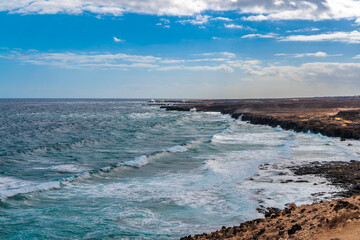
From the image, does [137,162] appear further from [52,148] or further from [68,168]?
[52,148]

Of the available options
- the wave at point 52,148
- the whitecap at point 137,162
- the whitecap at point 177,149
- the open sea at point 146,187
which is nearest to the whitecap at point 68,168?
the open sea at point 146,187

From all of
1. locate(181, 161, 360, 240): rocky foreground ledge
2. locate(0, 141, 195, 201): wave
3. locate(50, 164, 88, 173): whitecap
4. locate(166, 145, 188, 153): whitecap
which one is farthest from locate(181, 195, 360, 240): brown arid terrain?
locate(166, 145, 188, 153): whitecap

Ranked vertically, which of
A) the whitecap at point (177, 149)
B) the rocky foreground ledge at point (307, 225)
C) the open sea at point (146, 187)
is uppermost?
the rocky foreground ledge at point (307, 225)

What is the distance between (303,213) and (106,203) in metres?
9.34

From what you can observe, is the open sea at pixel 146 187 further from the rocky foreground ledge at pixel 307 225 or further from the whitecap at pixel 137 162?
the rocky foreground ledge at pixel 307 225

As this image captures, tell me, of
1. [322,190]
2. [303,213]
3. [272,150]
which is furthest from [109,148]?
[303,213]

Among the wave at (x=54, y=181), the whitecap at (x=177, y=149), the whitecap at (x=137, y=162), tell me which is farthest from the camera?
the whitecap at (x=177, y=149)

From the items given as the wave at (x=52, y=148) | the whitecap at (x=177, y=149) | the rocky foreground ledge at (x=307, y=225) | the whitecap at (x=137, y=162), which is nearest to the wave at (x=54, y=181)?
the whitecap at (x=137, y=162)

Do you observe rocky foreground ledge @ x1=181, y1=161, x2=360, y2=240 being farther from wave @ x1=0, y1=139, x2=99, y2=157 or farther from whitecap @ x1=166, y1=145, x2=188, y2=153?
wave @ x1=0, y1=139, x2=99, y2=157

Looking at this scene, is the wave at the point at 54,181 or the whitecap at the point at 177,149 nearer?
the wave at the point at 54,181

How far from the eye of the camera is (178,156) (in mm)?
30453

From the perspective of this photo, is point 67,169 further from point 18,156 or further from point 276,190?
point 276,190

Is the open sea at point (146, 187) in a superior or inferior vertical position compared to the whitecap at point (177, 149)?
inferior

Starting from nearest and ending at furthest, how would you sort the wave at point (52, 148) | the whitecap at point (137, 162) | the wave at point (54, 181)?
the wave at point (54, 181) < the whitecap at point (137, 162) < the wave at point (52, 148)
